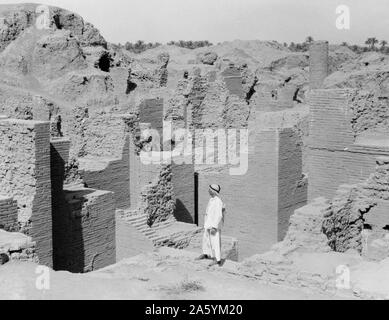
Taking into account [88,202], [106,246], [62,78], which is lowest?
[106,246]

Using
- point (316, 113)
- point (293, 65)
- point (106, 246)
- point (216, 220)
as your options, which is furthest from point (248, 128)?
point (293, 65)

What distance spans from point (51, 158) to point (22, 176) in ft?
3.31

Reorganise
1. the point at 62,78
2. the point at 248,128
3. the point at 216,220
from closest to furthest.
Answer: the point at 216,220, the point at 248,128, the point at 62,78

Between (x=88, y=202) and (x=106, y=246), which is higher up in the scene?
(x=88, y=202)

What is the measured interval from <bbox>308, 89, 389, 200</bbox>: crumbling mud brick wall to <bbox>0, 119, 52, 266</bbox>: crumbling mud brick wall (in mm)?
5743

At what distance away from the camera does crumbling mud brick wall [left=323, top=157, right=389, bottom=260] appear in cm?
1210

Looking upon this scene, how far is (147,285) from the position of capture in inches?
326

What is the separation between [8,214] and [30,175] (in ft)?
3.21

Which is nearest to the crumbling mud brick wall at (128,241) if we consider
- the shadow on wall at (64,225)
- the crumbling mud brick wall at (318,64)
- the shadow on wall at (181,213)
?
the shadow on wall at (64,225)

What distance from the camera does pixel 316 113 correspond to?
14039 millimetres

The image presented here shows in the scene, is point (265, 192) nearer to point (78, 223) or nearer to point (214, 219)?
point (78, 223)

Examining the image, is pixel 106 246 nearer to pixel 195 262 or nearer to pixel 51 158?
pixel 51 158

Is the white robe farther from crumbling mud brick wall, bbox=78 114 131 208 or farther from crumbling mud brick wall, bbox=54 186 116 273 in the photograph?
crumbling mud brick wall, bbox=78 114 131 208
